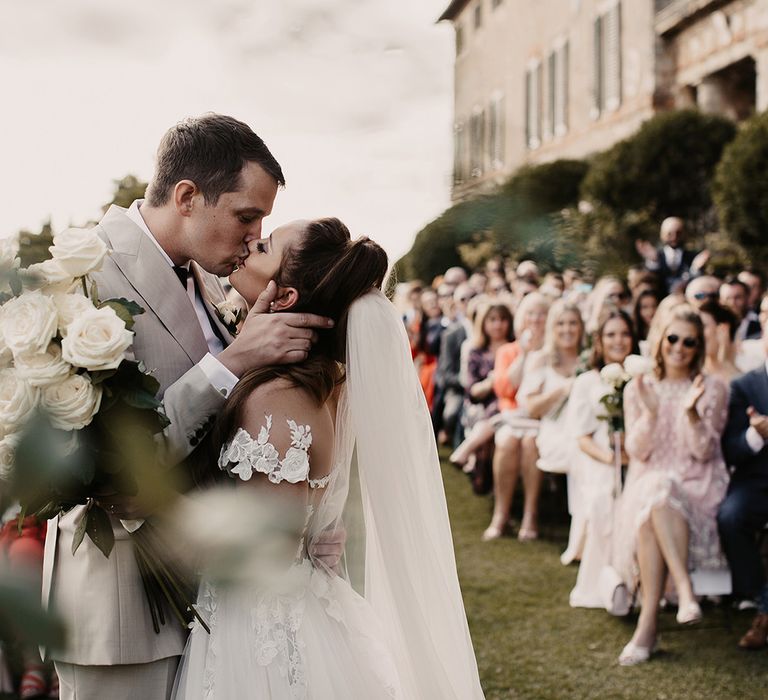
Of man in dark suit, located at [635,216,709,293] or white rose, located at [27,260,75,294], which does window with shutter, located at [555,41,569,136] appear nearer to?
Result: man in dark suit, located at [635,216,709,293]

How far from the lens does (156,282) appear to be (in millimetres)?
2436

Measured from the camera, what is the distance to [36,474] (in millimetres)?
773

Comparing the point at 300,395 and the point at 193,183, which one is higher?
the point at 193,183

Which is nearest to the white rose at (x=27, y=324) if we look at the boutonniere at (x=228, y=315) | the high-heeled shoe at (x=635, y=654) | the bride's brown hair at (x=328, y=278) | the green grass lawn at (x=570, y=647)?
the bride's brown hair at (x=328, y=278)

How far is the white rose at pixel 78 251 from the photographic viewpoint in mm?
1847

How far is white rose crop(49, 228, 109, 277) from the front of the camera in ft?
6.06

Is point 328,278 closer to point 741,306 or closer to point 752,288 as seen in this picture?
point 741,306

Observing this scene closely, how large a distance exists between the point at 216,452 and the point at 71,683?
65cm

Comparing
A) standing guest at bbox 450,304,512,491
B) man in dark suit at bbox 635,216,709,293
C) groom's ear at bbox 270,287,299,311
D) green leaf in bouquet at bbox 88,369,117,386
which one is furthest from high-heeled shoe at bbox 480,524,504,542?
green leaf in bouquet at bbox 88,369,117,386

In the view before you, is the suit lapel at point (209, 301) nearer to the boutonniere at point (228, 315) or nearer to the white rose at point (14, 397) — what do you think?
the boutonniere at point (228, 315)

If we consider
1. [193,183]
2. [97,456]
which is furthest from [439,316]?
[97,456]

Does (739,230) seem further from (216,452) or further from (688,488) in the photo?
(216,452)

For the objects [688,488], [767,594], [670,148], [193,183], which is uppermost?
[670,148]

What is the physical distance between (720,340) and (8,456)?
664cm
